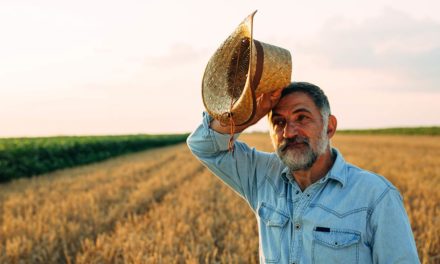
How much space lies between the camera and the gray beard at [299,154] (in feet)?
7.97

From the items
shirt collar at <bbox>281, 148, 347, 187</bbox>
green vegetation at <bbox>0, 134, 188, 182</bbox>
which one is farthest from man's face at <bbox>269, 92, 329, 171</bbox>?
green vegetation at <bbox>0, 134, 188, 182</bbox>

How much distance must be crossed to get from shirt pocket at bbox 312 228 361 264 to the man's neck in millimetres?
348

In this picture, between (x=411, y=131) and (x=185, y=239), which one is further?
(x=411, y=131)

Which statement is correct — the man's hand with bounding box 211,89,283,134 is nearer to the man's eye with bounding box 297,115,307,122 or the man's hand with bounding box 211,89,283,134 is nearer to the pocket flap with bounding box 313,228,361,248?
the man's eye with bounding box 297,115,307,122

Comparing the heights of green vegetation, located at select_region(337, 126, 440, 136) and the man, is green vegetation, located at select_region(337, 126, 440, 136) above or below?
below

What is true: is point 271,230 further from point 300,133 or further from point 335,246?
point 300,133

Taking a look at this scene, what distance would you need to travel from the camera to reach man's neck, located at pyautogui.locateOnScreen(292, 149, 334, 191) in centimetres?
259

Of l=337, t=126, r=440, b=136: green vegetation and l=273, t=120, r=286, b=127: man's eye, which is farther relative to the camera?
l=337, t=126, r=440, b=136: green vegetation

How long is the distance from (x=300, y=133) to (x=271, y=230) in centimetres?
59

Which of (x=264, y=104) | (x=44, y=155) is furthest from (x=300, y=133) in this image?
(x=44, y=155)

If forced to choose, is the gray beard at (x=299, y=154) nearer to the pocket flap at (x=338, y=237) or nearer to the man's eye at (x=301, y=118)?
the man's eye at (x=301, y=118)

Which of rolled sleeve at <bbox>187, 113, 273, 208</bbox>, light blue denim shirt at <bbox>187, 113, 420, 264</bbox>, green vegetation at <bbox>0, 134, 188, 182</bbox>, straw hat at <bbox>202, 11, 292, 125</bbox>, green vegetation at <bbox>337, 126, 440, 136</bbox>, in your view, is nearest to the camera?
light blue denim shirt at <bbox>187, 113, 420, 264</bbox>

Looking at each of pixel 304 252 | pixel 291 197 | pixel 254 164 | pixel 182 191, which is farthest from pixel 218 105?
pixel 182 191

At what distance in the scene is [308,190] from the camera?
2.47 metres
